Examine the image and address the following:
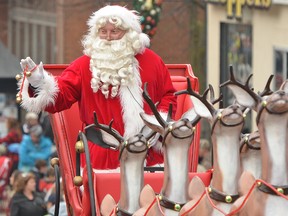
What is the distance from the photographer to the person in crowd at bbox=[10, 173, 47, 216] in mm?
14484

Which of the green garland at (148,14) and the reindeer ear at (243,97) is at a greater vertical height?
the green garland at (148,14)

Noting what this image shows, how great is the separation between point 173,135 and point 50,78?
6.73ft

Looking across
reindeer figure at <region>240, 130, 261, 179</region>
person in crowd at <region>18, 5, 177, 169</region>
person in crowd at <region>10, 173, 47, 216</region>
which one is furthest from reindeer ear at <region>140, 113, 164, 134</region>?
person in crowd at <region>10, 173, 47, 216</region>

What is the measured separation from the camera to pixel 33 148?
19297mm

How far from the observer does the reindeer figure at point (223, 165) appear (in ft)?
24.8

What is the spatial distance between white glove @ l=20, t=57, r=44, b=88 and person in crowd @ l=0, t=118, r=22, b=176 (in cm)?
1013

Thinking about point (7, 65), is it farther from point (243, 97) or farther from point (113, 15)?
point (243, 97)

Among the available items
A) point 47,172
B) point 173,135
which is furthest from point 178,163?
point 47,172

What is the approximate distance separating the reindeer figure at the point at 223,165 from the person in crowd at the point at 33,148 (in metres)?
11.4

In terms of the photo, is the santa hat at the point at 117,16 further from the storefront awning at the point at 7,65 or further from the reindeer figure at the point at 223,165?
the storefront awning at the point at 7,65

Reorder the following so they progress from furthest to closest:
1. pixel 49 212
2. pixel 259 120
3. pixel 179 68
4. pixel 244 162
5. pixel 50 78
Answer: pixel 49 212 < pixel 179 68 < pixel 50 78 < pixel 244 162 < pixel 259 120

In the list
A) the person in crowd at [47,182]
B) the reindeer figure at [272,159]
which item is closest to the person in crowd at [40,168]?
the person in crowd at [47,182]

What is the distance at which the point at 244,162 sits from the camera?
26.6ft

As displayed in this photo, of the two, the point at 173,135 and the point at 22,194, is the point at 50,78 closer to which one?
the point at 173,135
